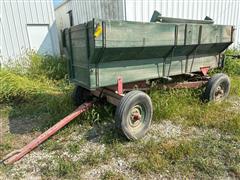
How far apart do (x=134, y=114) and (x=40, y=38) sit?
6.25 meters

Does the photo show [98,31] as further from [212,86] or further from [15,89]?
[15,89]

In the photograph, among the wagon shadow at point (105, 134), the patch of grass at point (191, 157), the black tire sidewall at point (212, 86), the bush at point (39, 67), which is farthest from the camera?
the bush at point (39, 67)

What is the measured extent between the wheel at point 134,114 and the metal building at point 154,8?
314cm

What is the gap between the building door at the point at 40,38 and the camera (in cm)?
791

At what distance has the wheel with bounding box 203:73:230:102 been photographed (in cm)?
433

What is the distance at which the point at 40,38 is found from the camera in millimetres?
8141

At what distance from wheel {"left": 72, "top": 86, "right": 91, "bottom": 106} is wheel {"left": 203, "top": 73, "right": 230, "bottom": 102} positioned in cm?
238

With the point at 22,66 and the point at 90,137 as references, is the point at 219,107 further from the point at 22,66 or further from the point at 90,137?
the point at 22,66

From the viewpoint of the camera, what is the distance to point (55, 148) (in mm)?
3182

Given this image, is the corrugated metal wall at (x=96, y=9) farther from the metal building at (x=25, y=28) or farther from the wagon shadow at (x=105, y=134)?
the wagon shadow at (x=105, y=134)

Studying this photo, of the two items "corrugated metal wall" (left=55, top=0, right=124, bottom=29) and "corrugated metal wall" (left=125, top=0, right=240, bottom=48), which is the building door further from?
"corrugated metal wall" (left=125, top=0, right=240, bottom=48)

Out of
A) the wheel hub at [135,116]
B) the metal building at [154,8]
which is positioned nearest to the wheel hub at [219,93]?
the wheel hub at [135,116]

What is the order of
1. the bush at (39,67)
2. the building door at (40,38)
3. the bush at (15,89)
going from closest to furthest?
the bush at (15,89), the bush at (39,67), the building door at (40,38)

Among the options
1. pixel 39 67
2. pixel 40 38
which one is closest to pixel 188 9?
pixel 39 67
